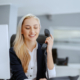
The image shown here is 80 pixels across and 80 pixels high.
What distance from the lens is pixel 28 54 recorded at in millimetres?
754

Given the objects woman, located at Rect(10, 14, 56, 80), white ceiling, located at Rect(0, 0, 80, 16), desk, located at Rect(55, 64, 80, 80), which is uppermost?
white ceiling, located at Rect(0, 0, 80, 16)

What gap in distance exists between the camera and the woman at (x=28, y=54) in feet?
2.35

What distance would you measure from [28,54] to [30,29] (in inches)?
7.7

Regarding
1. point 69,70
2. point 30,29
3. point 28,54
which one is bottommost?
point 69,70

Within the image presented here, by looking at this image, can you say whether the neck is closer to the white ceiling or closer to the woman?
the woman

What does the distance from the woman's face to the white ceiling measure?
127 mm

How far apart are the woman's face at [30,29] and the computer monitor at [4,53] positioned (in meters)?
0.13

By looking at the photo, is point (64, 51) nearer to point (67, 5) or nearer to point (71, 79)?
point (71, 79)

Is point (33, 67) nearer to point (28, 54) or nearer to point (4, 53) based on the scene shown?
point (28, 54)

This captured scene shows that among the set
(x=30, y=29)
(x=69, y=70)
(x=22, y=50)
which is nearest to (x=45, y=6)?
(x=30, y=29)

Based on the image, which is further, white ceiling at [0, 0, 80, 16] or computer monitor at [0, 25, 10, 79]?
white ceiling at [0, 0, 80, 16]

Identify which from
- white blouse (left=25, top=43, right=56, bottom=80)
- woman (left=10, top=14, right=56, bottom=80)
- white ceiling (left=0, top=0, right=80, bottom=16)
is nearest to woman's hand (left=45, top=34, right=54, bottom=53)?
woman (left=10, top=14, right=56, bottom=80)

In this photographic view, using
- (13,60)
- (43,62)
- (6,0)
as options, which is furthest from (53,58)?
(6,0)

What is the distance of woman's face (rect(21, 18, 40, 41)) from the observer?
711 millimetres
